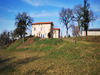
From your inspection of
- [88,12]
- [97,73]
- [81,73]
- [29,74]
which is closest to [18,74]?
[29,74]

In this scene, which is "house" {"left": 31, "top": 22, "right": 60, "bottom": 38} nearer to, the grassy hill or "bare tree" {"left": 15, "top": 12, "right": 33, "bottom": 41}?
"bare tree" {"left": 15, "top": 12, "right": 33, "bottom": 41}

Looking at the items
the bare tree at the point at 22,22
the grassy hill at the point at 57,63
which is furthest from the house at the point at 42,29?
the grassy hill at the point at 57,63

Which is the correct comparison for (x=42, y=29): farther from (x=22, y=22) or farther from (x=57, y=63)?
(x=57, y=63)

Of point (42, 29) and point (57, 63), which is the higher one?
point (42, 29)

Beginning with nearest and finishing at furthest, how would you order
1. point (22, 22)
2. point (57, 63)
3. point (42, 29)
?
1. point (57, 63)
2. point (22, 22)
3. point (42, 29)

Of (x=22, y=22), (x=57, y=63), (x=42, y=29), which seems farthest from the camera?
(x=42, y=29)

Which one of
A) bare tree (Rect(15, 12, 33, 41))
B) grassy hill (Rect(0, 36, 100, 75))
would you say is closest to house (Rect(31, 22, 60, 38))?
bare tree (Rect(15, 12, 33, 41))

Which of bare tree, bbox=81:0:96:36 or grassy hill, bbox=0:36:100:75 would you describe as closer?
grassy hill, bbox=0:36:100:75

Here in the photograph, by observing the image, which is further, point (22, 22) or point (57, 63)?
point (22, 22)

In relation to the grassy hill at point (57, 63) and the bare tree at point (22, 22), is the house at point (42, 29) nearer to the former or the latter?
the bare tree at point (22, 22)

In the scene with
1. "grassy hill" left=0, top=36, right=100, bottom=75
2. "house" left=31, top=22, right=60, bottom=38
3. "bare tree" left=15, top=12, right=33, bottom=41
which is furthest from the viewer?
"house" left=31, top=22, right=60, bottom=38

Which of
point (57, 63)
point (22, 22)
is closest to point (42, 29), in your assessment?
point (22, 22)

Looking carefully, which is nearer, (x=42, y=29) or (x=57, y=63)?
(x=57, y=63)

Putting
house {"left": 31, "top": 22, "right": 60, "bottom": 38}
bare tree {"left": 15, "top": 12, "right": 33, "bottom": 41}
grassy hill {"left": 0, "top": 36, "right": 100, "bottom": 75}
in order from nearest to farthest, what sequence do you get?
grassy hill {"left": 0, "top": 36, "right": 100, "bottom": 75} < bare tree {"left": 15, "top": 12, "right": 33, "bottom": 41} < house {"left": 31, "top": 22, "right": 60, "bottom": 38}
